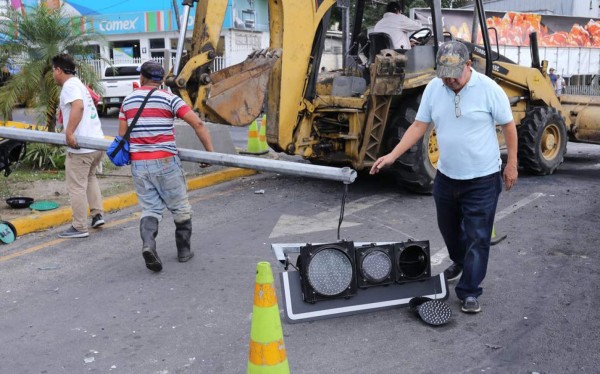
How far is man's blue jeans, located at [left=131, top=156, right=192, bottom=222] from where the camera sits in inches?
214

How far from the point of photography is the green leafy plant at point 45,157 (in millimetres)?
9625

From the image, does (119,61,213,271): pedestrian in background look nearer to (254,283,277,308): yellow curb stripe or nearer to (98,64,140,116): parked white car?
(254,283,277,308): yellow curb stripe

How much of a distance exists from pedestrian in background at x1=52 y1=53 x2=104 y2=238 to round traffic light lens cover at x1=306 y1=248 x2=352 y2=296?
315 centimetres

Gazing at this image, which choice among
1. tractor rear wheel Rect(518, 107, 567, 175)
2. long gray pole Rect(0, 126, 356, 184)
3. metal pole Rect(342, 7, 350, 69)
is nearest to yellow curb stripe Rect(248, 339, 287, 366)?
long gray pole Rect(0, 126, 356, 184)

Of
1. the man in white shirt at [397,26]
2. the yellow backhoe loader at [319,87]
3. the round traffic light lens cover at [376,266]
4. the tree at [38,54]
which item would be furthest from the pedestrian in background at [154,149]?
the tree at [38,54]

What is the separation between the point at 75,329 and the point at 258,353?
1.70 metres

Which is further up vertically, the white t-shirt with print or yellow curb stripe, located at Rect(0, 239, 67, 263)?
the white t-shirt with print

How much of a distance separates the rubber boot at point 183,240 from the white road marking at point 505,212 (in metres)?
2.21

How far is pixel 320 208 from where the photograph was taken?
775 cm

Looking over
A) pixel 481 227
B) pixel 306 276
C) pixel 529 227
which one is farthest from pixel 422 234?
pixel 306 276

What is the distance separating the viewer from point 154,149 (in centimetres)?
541

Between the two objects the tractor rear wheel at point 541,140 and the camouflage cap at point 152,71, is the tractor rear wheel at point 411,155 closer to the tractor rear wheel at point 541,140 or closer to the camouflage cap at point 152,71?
the tractor rear wheel at point 541,140

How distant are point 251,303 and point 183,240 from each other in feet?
4.03

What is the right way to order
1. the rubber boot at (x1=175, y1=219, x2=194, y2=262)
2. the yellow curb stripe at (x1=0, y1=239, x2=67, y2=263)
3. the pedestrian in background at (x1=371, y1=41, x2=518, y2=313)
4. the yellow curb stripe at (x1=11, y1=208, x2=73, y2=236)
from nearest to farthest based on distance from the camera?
1. the pedestrian in background at (x1=371, y1=41, x2=518, y2=313)
2. the rubber boot at (x1=175, y1=219, x2=194, y2=262)
3. the yellow curb stripe at (x1=0, y1=239, x2=67, y2=263)
4. the yellow curb stripe at (x1=11, y1=208, x2=73, y2=236)
